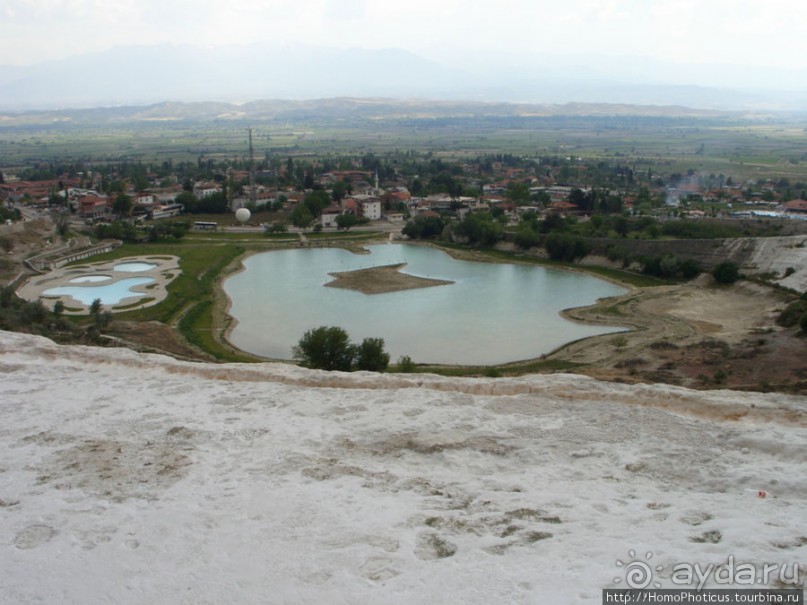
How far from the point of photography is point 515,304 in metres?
16.3

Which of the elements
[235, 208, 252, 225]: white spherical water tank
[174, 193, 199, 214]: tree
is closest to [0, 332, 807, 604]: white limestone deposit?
[235, 208, 252, 225]: white spherical water tank

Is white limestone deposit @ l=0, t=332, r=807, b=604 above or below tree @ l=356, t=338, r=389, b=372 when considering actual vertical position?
above

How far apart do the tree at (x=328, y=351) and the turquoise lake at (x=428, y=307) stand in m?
1.85

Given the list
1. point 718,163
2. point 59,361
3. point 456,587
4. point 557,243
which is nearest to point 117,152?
point 718,163

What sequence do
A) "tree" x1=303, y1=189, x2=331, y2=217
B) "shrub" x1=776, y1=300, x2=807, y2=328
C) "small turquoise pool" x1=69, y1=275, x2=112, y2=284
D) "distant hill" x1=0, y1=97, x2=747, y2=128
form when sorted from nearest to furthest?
1. "shrub" x1=776, y1=300, x2=807, y2=328
2. "small turquoise pool" x1=69, y1=275, x2=112, y2=284
3. "tree" x1=303, y1=189, x2=331, y2=217
4. "distant hill" x1=0, y1=97, x2=747, y2=128

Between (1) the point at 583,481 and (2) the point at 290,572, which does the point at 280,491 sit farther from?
(1) the point at 583,481

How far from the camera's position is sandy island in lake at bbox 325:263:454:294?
58.4 feet

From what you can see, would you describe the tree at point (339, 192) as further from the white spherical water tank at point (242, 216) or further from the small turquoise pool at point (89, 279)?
the small turquoise pool at point (89, 279)

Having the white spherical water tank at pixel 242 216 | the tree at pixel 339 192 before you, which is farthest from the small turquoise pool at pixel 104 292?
the tree at pixel 339 192

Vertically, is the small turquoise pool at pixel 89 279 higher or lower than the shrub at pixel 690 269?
lower

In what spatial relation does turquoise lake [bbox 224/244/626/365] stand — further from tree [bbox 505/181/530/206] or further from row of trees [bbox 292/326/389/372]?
tree [bbox 505/181/530/206]

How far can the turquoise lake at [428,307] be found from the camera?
12.9 m

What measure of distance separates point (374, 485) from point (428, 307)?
12.0 metres

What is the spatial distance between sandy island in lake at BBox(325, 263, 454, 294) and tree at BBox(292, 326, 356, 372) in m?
7.12
